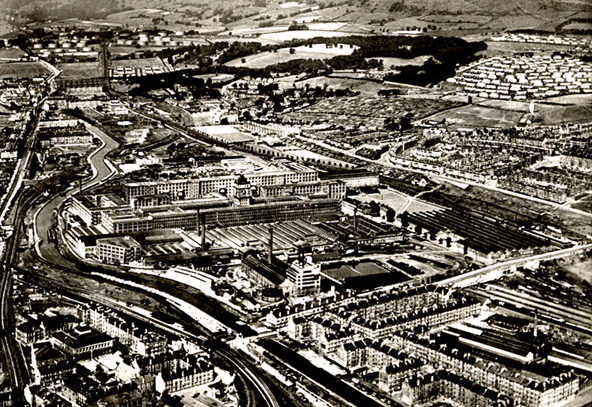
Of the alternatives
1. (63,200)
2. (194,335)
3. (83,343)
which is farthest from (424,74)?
(83,343)

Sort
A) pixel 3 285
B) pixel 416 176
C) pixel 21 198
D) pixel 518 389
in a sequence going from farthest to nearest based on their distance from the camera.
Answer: pixel 416 176
pixel 21 198
pixel 3 285
pixel 518 389

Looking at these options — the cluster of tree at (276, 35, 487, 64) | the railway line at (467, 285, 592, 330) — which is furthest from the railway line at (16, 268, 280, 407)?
the cluster of tree at (276, 35, 487, 64)

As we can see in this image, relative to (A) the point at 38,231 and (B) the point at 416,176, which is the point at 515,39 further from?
(A) the point at 38,231

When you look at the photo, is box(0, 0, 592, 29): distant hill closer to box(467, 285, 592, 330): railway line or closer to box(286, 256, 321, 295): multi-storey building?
box(467, 285, 592, 330): railway line

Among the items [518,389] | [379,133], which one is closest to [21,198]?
[379,133]

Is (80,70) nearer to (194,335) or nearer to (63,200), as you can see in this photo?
(63,200)

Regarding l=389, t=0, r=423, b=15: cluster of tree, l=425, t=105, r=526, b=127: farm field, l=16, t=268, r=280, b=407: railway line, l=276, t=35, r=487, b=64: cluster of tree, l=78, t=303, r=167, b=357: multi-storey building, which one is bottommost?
l=425, t=105, r=526, b=127: farm field
